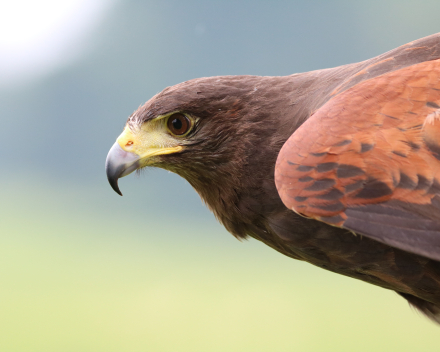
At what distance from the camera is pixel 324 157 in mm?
1740

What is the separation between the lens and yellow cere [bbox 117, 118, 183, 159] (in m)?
2.29

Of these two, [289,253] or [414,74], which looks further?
[289,253]

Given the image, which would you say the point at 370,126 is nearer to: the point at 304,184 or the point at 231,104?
the point at 304,184

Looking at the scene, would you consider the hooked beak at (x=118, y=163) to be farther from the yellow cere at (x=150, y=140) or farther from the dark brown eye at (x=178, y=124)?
the dark brown eye at (x=178, y=124)

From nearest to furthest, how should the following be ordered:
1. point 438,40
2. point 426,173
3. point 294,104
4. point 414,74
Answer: point 426,173 < point 414,74 < point 438,40 < point 294,104

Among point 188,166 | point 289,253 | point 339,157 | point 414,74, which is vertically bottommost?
point 289,253

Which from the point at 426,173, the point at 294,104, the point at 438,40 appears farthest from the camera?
the point at 294,104

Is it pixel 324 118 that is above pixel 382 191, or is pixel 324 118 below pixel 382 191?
above

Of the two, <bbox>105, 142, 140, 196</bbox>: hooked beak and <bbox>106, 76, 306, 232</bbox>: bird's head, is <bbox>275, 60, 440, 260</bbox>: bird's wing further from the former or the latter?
<bbox>105, 142, 140, 196</bbox>: hooked beak

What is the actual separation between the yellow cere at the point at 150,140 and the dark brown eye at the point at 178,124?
0.03 m

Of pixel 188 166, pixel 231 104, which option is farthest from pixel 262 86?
pixel 188 166

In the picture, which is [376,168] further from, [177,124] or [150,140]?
[150,140]

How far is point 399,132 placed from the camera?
5.70ft

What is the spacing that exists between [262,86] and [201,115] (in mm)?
308
